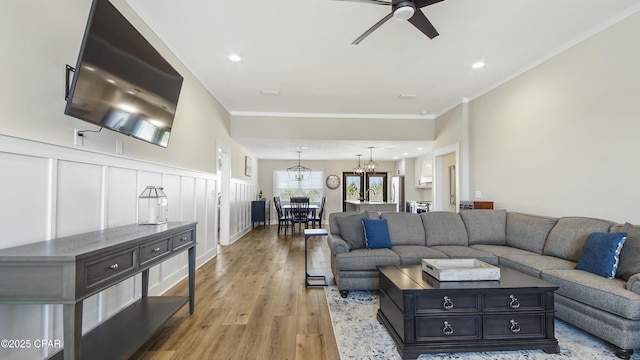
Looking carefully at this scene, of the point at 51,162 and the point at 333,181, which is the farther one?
the point at 333,181

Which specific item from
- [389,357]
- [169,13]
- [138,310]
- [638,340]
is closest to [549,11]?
[638,340]

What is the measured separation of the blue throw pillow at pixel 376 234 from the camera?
347 cm

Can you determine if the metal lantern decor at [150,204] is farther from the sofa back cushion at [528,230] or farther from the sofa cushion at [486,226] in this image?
the sofa back cushion at [528,230]

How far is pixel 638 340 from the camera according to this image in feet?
6.46

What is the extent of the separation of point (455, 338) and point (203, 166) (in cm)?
389

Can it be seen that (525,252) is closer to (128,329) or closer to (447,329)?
(447,329)

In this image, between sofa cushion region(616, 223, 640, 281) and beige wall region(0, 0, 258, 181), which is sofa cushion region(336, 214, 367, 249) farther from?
beige wall region(0, 0, 258, 181)

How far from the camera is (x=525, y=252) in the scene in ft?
10.8

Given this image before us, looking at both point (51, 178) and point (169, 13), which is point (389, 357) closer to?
point (51, 178)

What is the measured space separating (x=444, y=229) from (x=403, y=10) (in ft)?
9.09

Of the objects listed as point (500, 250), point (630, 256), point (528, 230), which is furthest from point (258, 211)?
point (630, 256)

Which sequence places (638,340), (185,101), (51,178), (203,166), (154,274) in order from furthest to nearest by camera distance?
(203,166) → (185,101) → (154,274) → (638,340) → (51,178)

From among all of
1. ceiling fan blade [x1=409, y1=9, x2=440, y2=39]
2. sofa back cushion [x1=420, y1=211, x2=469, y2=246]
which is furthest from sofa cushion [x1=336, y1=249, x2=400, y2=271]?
ceiling fan blade [x1=409, y1=9, x2=440, y2=39]

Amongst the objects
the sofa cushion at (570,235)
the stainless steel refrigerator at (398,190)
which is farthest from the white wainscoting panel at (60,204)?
the stainless steel refrigerator at (398,190)
